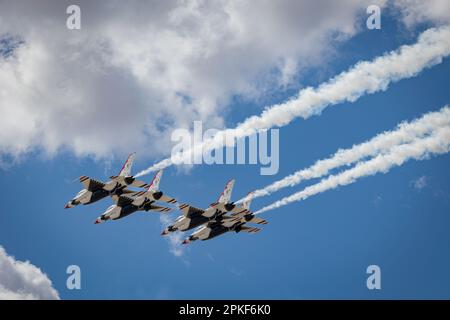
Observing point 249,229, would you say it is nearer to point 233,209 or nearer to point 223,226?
point 223,226

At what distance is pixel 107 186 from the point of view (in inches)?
3905

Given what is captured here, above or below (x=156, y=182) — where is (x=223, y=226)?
below

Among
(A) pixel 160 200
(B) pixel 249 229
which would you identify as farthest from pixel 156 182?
(B) pixel 249 229

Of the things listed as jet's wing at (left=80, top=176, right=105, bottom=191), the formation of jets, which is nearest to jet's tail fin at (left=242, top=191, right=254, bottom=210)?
the formation of jets

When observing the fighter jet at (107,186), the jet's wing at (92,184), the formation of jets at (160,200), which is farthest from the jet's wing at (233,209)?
the jet's wing at (92,184)

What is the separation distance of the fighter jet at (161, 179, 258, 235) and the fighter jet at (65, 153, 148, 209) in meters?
5.71

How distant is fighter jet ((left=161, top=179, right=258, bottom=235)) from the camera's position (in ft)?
318

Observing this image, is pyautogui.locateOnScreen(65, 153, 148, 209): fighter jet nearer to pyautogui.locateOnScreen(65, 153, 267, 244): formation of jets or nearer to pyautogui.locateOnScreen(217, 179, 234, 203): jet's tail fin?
pyautogui.locateOnScreen(65, 153, 267, 244): formation of jets

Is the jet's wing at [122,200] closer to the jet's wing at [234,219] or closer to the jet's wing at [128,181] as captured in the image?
the jet's wing at [128,181]

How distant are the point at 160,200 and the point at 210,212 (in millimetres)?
6509

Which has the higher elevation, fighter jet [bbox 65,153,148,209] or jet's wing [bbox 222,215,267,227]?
fighter jet [bbox 65,153,148,209]

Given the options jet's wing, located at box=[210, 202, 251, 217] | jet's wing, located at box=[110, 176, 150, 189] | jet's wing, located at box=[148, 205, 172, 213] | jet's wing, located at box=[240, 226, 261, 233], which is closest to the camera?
jet's wing, located at box=[210, 202, 251, 217]

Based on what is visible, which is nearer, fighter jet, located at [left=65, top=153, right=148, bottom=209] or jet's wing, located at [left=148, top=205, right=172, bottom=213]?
fighter jet, located at [left=65, top=153, right=148, bottom=209]
